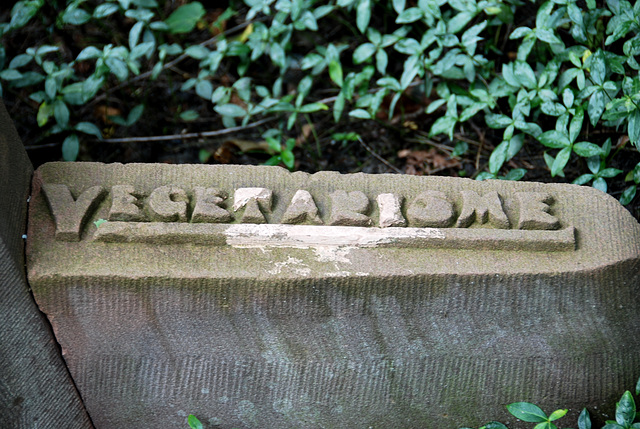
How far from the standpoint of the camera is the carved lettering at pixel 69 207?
4.61ft

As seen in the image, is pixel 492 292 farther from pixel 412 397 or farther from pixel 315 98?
pixel 315 98

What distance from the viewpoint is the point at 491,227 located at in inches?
58.2

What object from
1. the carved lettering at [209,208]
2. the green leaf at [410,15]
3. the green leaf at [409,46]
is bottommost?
the carved lettering at [209,208]

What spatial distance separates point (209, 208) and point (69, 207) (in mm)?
330

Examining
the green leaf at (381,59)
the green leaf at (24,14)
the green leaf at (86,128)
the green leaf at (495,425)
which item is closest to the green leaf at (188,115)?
the green leaf at (86,128)

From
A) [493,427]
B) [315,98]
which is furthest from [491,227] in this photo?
[315,98]

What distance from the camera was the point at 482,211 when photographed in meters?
1.48

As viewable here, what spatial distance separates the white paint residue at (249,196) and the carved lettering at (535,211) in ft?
2.00

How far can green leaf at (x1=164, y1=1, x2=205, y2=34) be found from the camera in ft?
8.56

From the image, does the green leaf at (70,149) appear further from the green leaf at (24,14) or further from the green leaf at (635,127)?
the green leaf at (635,127)

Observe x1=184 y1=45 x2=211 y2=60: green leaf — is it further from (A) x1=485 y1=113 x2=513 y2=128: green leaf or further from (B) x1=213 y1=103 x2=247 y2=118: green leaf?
(A) x1=485 y1=113 x2=513 y2=128: green leaf

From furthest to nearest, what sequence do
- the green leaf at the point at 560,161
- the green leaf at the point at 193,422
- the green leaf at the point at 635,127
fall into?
1. the green leaf at the point at 560,161
2. the green leaf at the point at 635,127
3. the green leaf at the point at 193,422

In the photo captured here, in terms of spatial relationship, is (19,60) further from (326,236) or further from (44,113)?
(326,236)

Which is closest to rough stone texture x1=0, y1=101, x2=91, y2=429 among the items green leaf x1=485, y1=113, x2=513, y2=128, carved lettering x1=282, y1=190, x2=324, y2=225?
carved lettering x1=282, y1=190, x2=324, y2=225
